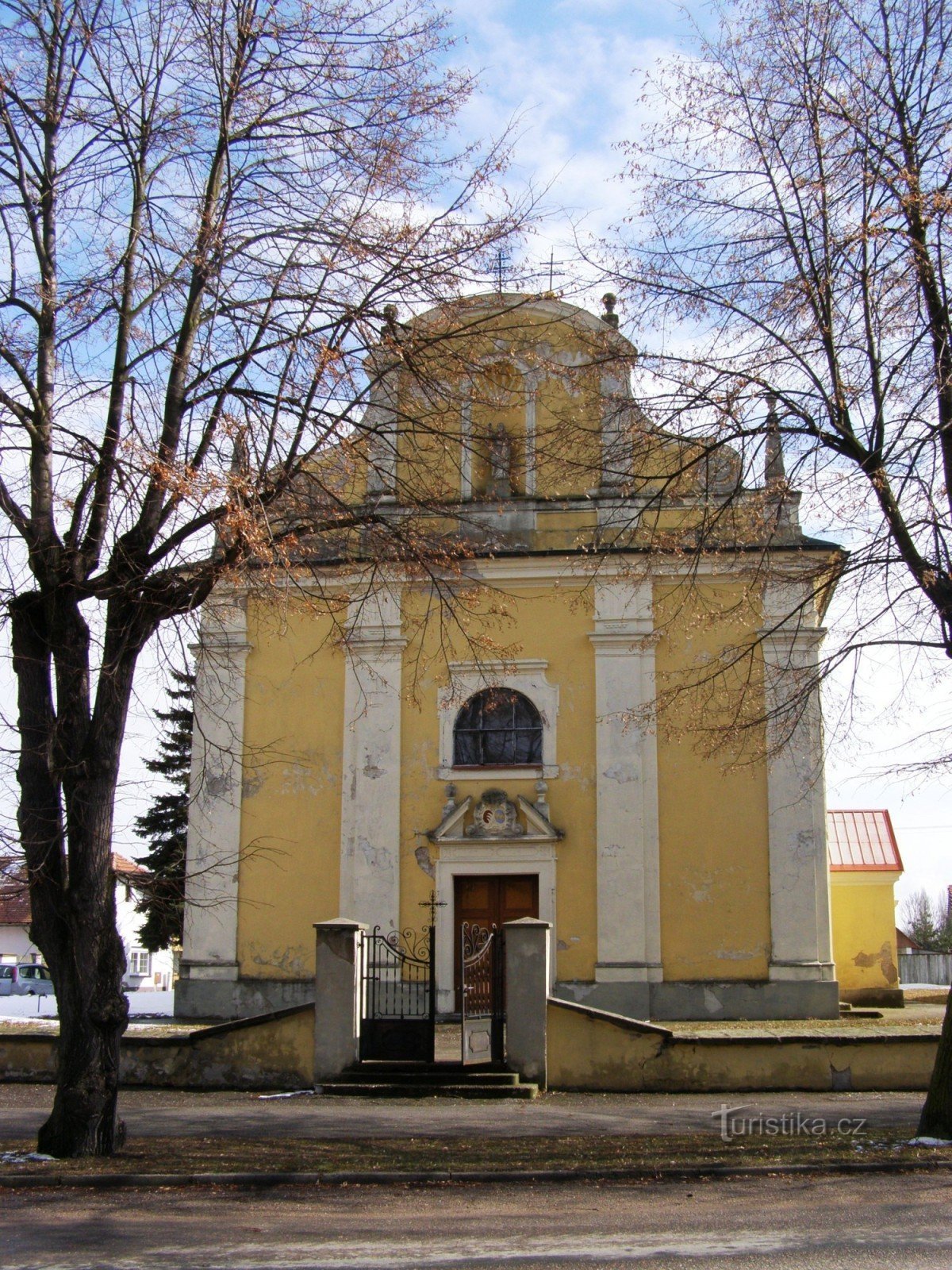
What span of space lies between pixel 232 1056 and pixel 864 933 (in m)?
13.2

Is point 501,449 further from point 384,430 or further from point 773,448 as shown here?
point 773,448

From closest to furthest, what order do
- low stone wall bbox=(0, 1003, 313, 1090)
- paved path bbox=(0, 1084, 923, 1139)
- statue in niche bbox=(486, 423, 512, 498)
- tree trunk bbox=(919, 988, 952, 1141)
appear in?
tree trunk bbox=(919, 988, 952, 1141)
statue in niche bbox=(486, 423, 512, 498)
paved path bbox=(0, 1084, 923, 1139)
low stone wall bbox=(0, 1003, 313, 1090)

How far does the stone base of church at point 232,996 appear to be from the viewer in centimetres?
1966

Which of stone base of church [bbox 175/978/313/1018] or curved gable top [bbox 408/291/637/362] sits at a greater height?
curved gable top [bbox 408/291/637/362]

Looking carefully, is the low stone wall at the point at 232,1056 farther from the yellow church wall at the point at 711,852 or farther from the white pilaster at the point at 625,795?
the yellow church wall at the point at 711,852

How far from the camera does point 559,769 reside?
1992cm

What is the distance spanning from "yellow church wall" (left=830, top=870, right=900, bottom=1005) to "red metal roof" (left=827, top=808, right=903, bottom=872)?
1.12 ft

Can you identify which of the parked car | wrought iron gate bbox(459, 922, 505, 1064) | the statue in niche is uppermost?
the statue in niche

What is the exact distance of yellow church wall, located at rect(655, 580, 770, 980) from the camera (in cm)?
1906

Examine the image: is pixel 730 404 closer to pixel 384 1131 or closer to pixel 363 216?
pixel 363 216

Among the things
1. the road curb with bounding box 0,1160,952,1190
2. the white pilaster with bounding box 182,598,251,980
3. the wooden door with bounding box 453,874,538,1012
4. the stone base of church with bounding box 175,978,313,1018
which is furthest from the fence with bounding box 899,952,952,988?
the road curb with bounding box 0,1160,952,1190

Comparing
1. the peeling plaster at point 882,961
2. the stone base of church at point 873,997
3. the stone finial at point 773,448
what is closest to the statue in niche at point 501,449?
the stone finial at point 773,448

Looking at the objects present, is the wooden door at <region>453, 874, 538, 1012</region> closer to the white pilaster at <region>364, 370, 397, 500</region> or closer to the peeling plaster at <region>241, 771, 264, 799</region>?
the peeling plaster at <region>241, 771, 264, 799</region>

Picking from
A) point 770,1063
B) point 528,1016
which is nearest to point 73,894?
point 528,1016
